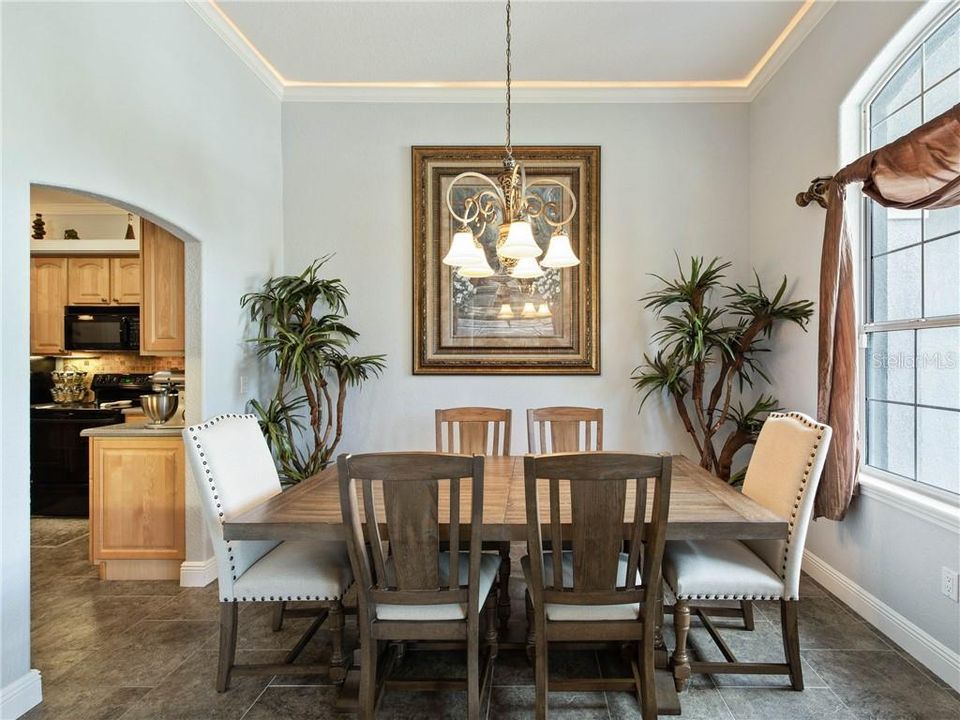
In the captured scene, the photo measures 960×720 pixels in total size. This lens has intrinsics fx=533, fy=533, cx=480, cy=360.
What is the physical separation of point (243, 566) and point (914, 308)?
3.25 meters

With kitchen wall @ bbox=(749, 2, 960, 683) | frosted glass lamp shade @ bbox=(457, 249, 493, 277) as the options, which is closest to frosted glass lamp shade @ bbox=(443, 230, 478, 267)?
frosted glass lamp shade @ bbox=(457, 249, 493, 277)

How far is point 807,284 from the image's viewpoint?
3.27 metres

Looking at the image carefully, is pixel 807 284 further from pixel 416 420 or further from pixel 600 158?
pixel 416 420

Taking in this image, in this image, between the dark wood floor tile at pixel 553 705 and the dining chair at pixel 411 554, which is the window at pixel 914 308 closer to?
the dark wood floor tile at pixel 553 705

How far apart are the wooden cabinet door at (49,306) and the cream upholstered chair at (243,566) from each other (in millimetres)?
4104

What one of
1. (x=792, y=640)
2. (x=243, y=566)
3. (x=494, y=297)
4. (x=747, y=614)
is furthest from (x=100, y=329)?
(x=792, y=640)

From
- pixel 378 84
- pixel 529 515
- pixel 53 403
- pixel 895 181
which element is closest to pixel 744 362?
pixel 895 181

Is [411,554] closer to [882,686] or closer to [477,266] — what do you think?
[477,266]

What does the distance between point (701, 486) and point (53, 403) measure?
5.77 metres

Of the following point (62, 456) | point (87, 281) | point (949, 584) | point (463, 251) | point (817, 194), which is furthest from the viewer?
point (87, 281)

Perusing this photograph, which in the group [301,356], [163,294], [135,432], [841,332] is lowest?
[135,432]

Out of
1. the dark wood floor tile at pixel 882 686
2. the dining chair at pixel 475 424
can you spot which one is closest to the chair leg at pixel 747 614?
the dark wood floor tile at pixel 882 686

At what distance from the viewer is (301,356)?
3535mm

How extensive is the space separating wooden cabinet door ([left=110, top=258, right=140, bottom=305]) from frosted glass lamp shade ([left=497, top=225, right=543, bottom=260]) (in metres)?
4.46
